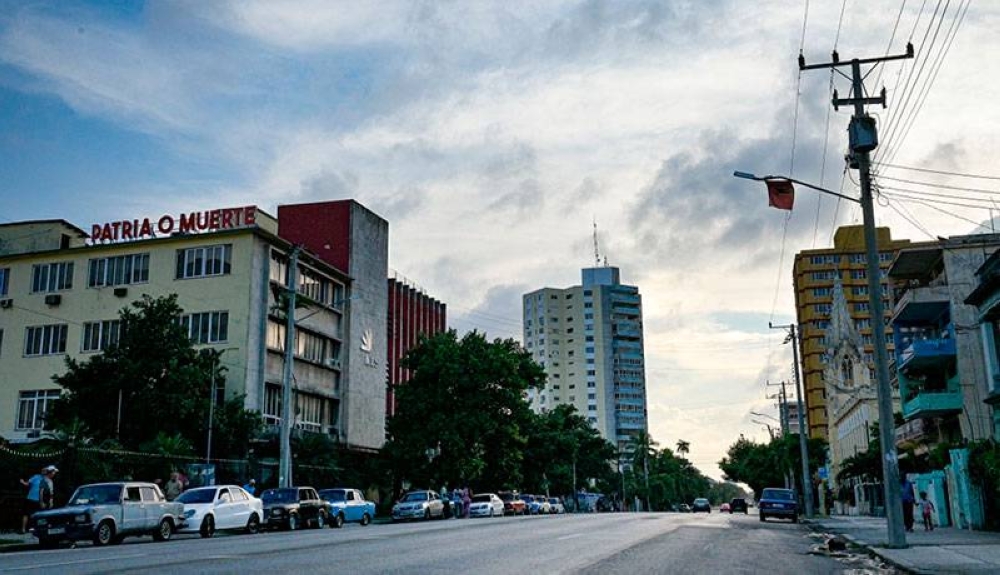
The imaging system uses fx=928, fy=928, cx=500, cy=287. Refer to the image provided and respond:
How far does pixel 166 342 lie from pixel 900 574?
37.7 m

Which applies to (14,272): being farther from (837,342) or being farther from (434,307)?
(837,342)

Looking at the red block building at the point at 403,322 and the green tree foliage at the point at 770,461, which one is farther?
the green tree foliage at the point at 770,461

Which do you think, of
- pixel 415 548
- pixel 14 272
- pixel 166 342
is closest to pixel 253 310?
pixel 166 342

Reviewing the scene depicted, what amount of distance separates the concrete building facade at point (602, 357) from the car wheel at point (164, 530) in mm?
166692

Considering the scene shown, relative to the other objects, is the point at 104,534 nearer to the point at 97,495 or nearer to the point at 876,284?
the point at 97,495

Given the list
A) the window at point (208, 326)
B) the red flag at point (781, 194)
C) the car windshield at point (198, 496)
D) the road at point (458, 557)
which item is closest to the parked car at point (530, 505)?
the window at point (208, 326)

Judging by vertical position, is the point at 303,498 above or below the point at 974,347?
below

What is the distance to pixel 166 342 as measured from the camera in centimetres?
4562

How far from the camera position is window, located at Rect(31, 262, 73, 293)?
57.0 metres

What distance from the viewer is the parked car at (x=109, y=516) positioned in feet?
72.7

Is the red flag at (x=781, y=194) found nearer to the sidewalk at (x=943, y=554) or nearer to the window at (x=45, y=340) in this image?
the sidewalk at (x=943, y=554)

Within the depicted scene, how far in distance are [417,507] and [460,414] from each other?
36.7ft

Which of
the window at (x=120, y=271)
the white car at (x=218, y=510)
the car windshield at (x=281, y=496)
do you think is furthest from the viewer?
the window at (x=120, y=271)

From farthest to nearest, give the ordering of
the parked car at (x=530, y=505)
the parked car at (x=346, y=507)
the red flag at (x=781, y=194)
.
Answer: the parked car at (x=530, y=505) < the parked car at (x=346, y=507) < the red flag at (x=781, y=194)
